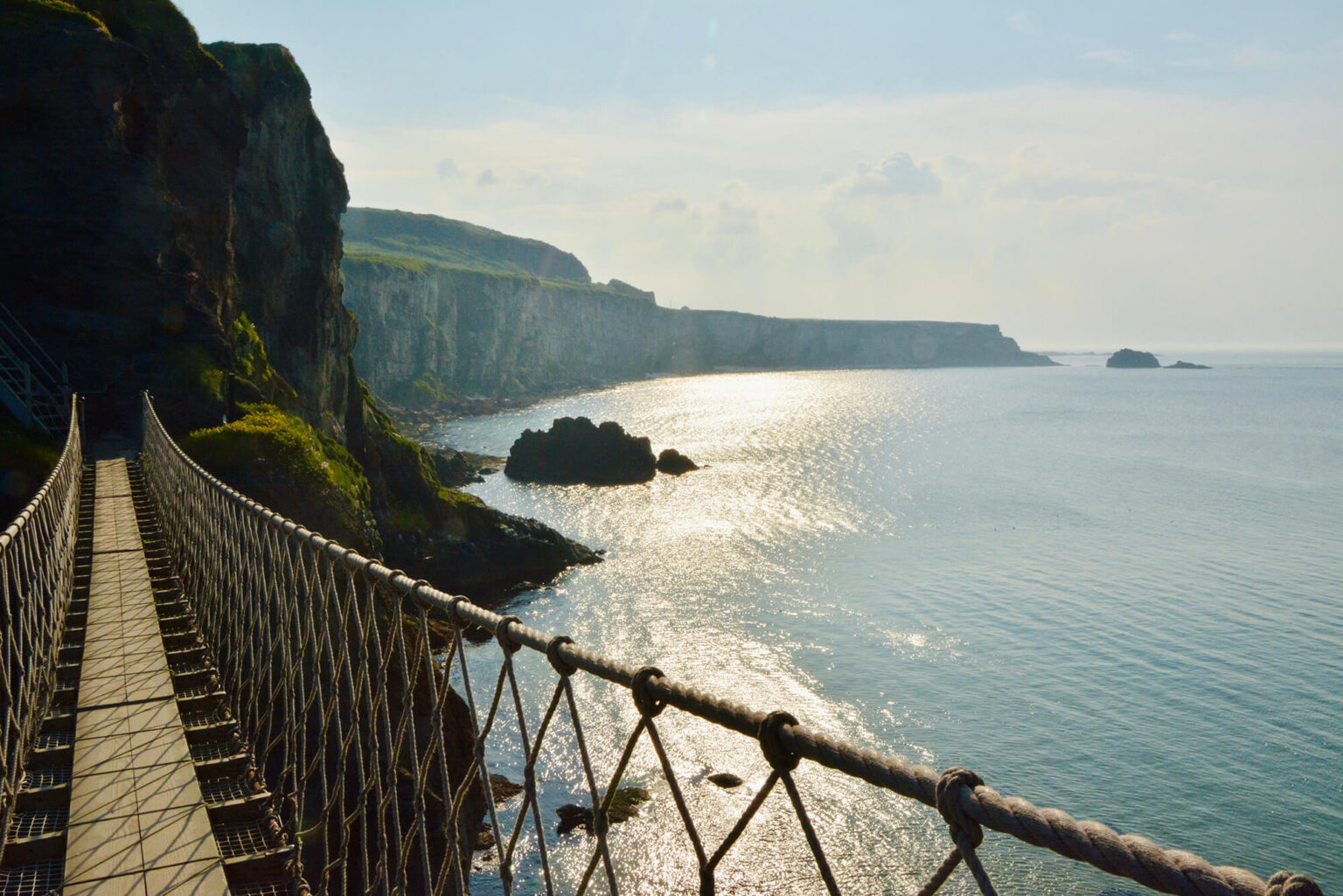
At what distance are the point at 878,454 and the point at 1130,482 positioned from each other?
2317 cm

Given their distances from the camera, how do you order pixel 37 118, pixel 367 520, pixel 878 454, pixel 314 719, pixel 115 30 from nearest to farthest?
pixel 314 719 < pixel 37 118 < pixel 367 520 < pixel 115 30 < pixel 878 454

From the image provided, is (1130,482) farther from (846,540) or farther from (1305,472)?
(846,540)

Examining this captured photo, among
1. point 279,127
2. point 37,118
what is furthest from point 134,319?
point 279,127

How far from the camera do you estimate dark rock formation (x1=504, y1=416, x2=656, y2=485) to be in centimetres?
6806

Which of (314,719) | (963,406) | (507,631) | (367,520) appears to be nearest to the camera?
(507,631)

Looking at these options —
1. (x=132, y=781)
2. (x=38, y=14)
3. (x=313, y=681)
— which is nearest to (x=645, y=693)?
(x=132, y=781)

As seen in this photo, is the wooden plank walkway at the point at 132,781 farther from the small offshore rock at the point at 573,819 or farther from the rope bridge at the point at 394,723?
the small offshore rock at the point at 573,819

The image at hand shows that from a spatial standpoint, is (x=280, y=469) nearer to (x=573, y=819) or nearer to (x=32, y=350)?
(x=32, y=350)

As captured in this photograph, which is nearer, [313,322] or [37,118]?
[37,118]

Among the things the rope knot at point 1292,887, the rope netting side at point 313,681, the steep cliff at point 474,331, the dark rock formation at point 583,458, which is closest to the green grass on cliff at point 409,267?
the steep cliff at point 474,331

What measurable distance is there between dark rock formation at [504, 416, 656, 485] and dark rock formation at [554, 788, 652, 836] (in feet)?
149

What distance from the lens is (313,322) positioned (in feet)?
116

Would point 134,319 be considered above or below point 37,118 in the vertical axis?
below

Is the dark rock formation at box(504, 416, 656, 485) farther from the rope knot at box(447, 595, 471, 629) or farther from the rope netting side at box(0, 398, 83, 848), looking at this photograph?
the rope knot at box(447, 595, 471, 629)
